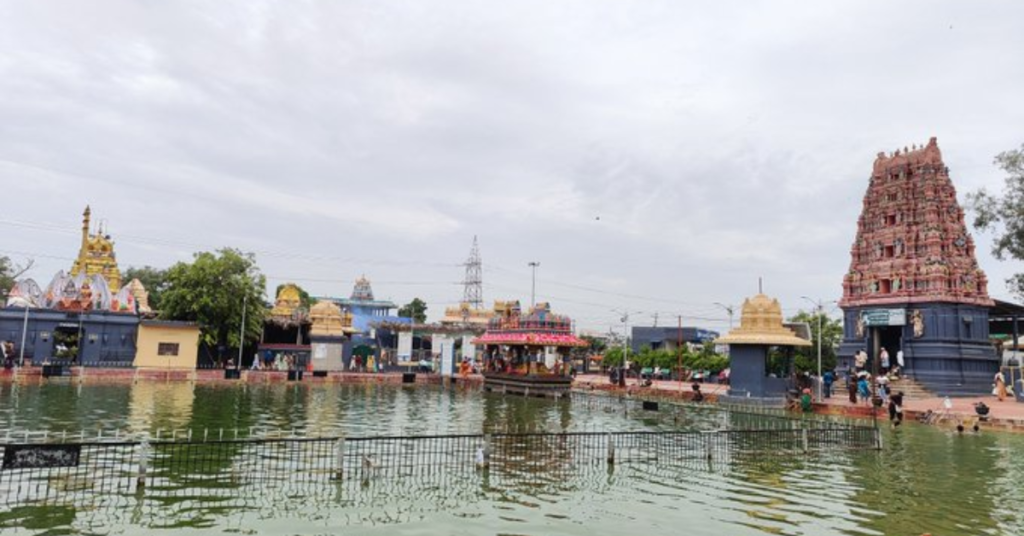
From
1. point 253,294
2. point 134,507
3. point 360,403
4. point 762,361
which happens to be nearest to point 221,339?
point 253,294

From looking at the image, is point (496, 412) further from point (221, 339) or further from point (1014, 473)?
point (221, 339)

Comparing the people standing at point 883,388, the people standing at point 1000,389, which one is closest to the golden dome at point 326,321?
the people standing at point 883,388

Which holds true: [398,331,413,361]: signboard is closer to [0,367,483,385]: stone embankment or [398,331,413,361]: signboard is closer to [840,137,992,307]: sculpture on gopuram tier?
[0,367,483,385]: stone embankment

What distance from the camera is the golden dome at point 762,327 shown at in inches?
1533

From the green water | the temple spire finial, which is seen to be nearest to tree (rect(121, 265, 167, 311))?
the temple spire finial

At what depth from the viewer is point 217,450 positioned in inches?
696

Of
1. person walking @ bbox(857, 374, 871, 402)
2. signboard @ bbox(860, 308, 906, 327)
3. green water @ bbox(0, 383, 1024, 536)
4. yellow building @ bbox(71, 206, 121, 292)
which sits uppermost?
yellow building @ bbox(71, 206, 121, 292)

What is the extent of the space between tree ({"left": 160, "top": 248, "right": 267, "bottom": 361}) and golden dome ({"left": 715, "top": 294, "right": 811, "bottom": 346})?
41184 mm

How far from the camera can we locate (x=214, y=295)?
58.7 meters

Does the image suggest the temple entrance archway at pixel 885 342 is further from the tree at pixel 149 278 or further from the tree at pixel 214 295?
the tree at pixel 149 278

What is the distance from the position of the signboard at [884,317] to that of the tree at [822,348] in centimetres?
1070

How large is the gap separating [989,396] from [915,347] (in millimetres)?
4918

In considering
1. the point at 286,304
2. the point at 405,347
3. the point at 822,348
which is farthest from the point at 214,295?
the point at 822,348

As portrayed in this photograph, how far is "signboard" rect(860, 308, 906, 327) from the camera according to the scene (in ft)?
145
